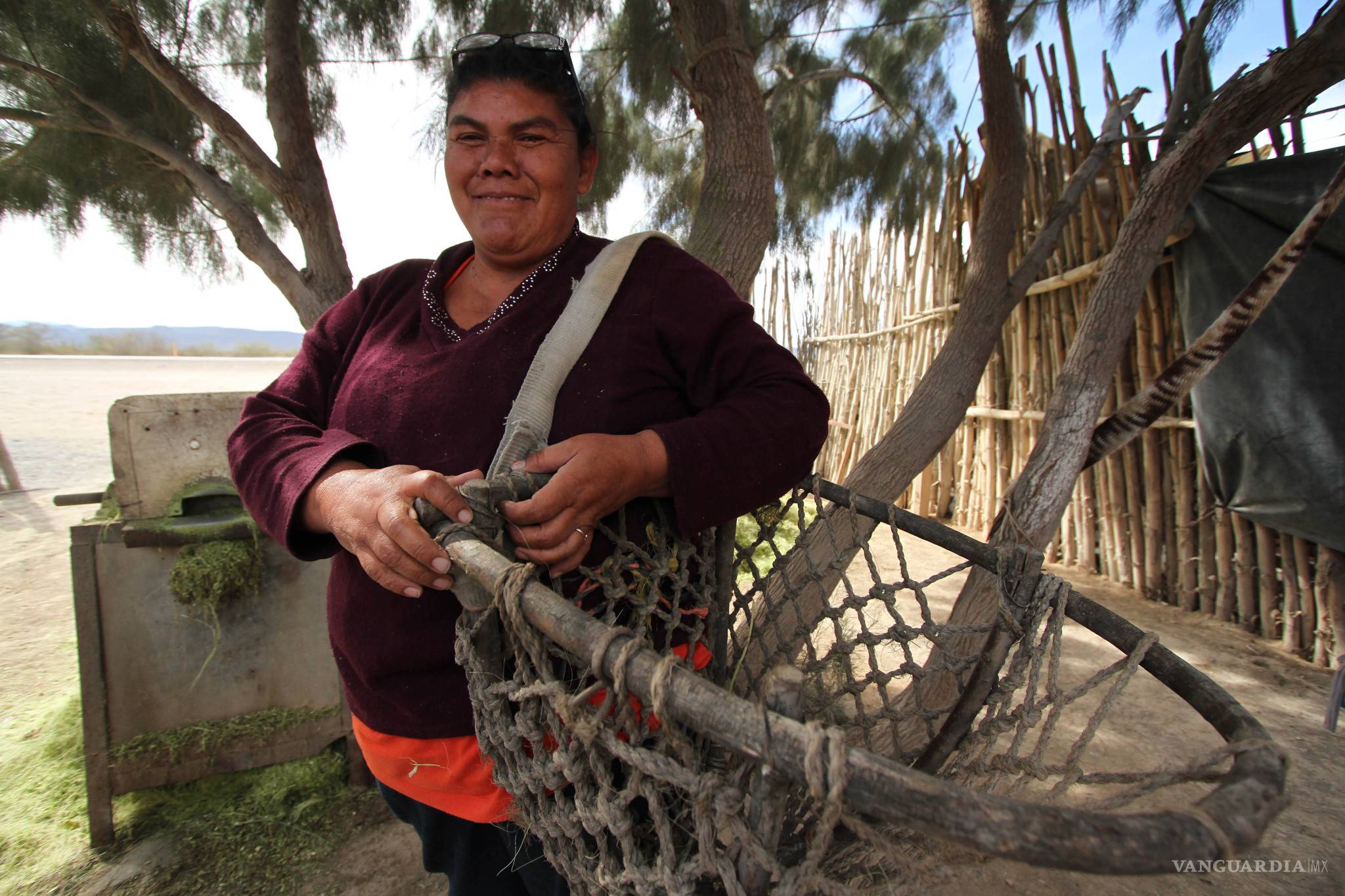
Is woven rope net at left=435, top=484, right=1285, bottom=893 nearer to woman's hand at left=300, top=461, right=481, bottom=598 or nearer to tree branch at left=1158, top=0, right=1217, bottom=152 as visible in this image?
woman's hand at left=300, top=461, right=481, bottom=598

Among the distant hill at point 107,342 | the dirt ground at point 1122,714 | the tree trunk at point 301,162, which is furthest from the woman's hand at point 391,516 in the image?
the distant hill at point 107,342

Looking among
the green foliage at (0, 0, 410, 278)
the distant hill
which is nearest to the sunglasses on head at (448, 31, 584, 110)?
the green foliage at (0, 0, 410, 278)

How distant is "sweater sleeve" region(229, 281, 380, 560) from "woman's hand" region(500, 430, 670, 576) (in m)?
0.31

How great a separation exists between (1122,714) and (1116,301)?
1.63 meters

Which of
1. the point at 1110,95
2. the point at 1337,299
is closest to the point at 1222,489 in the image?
the point at 1337,299

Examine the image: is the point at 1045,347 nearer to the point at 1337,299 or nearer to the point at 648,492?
the point at 1337,299

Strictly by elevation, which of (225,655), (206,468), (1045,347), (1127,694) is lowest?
(1127,694)

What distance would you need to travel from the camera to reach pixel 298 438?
101cm

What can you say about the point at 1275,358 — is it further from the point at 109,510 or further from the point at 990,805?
the point at 109,510

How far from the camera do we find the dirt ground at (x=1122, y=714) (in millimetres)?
1848

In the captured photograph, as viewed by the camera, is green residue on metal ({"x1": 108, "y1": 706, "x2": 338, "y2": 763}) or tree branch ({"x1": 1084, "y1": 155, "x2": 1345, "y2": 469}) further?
green residue on metal ({"x1": 108, "y1": 706, "x2": 338, "y2": 763})

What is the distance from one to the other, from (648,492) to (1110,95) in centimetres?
388

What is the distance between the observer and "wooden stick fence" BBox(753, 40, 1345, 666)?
3186 millimetres

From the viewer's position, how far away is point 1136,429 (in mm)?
2029
